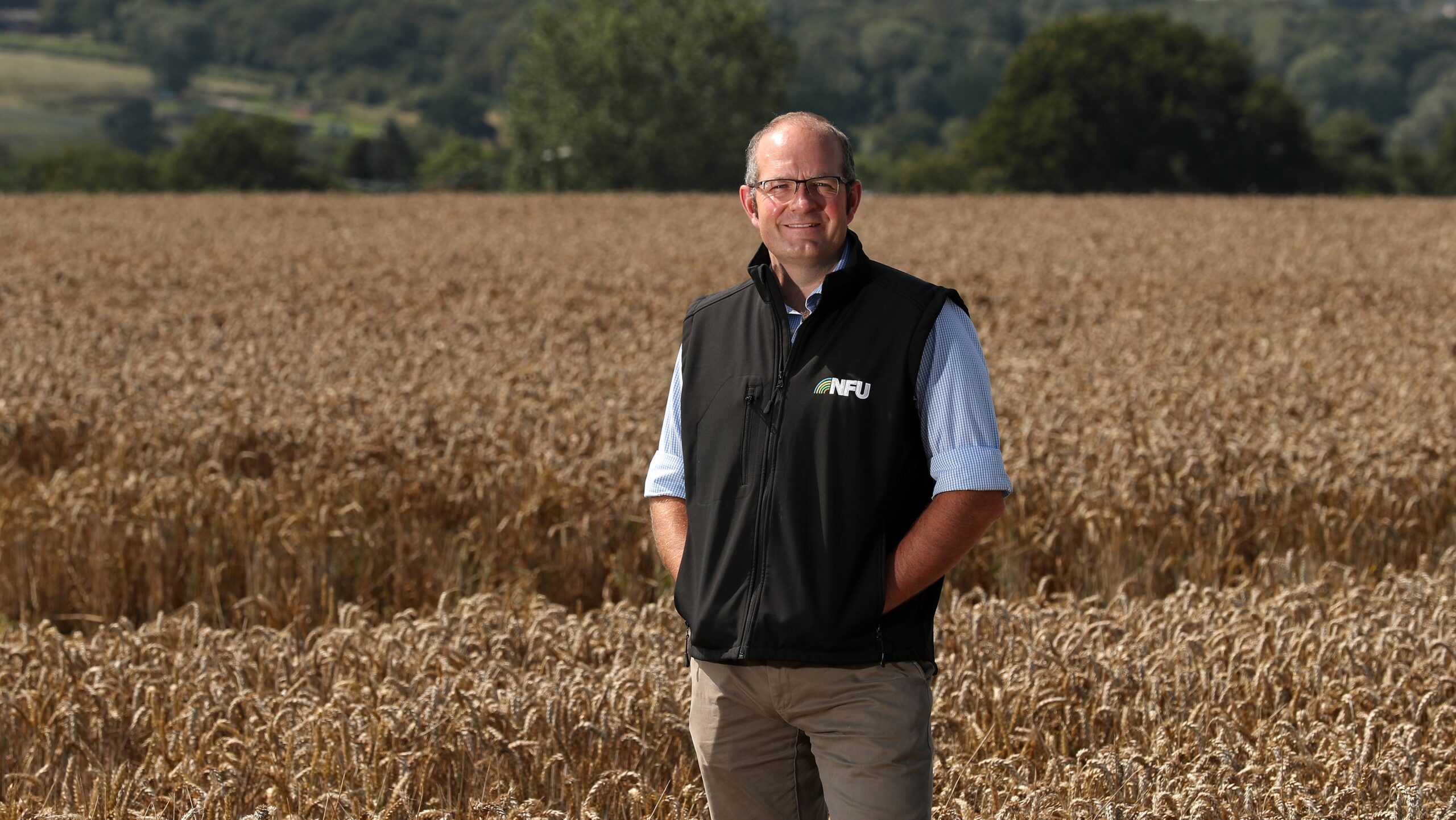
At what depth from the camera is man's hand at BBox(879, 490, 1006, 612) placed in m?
3.21

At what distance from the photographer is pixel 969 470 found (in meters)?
3.20

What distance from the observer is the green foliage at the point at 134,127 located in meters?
137

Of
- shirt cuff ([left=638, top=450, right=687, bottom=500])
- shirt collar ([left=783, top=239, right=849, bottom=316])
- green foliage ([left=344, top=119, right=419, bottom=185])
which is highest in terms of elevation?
green foliage ([left=344, top=119, right=419, bottom=185])

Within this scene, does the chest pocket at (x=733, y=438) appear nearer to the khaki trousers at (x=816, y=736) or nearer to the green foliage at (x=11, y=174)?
the khaki trousers at (x=816, y=736)

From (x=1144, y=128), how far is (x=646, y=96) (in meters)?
24.9

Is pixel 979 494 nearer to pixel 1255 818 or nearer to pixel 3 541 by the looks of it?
pixel 1255 818

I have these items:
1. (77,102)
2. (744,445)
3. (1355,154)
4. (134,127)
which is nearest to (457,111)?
(134,127)

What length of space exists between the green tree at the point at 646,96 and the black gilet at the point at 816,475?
70.2 m

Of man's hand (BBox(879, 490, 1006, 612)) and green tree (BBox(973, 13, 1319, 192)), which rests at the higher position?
green tree (BBox(973, 13, 1319, 192))

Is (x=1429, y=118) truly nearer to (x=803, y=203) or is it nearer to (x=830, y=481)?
(x=803, y=203)

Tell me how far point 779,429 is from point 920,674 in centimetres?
66

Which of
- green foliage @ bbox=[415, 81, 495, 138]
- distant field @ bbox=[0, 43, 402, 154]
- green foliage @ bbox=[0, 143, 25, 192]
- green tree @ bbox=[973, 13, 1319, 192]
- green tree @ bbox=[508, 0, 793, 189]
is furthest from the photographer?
green foliage @ bbox=[415, 81, 495, 138]

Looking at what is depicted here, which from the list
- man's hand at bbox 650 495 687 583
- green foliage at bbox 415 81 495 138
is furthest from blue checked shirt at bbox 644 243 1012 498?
green foliage at bbox 415 81 495 138

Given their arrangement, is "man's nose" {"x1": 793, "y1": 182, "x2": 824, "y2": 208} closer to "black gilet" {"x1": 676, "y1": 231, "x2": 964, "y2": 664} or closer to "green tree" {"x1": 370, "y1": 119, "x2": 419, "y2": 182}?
"black gilet" {"x1": 676, "y1": 231, "x2": 964, "y2": 664}
